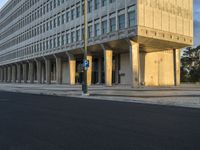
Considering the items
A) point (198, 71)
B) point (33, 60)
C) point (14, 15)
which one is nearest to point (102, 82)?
point (33, 60)

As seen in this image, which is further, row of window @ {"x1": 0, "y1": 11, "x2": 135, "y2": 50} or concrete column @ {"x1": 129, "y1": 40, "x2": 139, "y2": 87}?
concrete column @ {"x1": 129, "y1": 40, "x2": 139, "y2": 87}

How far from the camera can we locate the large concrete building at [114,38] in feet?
145

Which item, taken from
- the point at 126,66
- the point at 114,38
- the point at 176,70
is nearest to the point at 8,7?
the point at 126,66

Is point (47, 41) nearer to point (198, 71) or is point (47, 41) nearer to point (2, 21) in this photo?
point (198, 71)

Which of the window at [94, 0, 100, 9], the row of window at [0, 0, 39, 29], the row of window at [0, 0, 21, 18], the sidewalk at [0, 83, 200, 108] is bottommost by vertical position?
the sidewalk at [0, 83, 200, 108]

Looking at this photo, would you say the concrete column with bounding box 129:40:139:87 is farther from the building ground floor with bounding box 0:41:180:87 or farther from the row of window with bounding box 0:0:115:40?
the row of window with bounding box 0:0:115:40

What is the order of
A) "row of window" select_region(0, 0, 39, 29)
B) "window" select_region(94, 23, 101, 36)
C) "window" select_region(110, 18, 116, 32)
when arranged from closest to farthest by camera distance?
1. "window" select_region(110, 18, 116, 32)
2. "window" select_region(94, 23, 101, 36)
3. "row of window" select_region(0, 0, 39, 29)

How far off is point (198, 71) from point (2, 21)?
67.9 metres

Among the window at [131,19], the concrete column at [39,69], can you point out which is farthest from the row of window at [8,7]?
the window at [131,19]

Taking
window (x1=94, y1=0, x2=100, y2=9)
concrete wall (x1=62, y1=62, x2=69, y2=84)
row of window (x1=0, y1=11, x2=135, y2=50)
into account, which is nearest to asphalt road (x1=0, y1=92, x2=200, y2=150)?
row of window (x1=0, y1=11, x2=135, y2=50)

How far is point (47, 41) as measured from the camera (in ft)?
227

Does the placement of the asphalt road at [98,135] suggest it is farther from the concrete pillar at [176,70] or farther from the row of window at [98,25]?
the concrete pillar at [176,70]

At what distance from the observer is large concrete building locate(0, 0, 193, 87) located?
145ft

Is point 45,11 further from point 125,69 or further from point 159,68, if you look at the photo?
point 159,68
